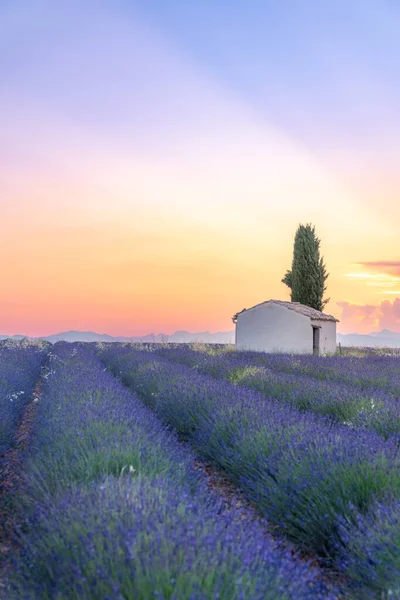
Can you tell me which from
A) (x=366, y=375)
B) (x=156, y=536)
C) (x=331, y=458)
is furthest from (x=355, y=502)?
(x=366, y=375)

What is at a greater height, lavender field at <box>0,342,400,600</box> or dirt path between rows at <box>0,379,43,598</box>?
lavender field at <box>0,342,400,600</box>

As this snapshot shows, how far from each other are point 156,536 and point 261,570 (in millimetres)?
383

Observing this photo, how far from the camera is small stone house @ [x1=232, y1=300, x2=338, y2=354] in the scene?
2227 cm

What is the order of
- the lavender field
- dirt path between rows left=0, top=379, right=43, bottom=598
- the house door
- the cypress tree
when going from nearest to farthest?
the lavender field < dirt path between rows left=0, top=379, right=43, bottom=598 < the house door < the cypress tree

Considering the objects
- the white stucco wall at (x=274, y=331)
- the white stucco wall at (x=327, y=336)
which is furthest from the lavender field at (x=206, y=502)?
the white stucco wall at (x=327, y=336)

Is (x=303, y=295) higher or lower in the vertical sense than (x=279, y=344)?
higher

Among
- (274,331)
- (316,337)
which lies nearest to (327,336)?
(316,337)

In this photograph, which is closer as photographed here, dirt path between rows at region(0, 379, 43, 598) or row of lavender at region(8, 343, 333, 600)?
row of lavender at region(8, 343, 333, 600)

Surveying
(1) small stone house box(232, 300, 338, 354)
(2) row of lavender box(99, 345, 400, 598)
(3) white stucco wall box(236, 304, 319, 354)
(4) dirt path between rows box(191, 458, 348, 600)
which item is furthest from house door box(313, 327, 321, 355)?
(2) row of lavender box(99, 345, 400, 598)

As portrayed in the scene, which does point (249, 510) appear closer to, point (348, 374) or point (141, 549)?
point (141, 549)

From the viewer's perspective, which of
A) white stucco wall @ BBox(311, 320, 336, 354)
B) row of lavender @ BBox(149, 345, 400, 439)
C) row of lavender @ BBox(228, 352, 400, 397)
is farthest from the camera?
white stucco wall @ BBox(311, 320, 336, 354)

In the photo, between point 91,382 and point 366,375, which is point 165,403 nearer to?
point 91,382

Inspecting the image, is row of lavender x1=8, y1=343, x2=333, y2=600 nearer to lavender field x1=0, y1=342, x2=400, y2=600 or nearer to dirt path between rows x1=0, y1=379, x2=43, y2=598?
lavender field x1=0, y1=342, x2=400, y2=600

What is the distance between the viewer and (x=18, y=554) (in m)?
2.64
